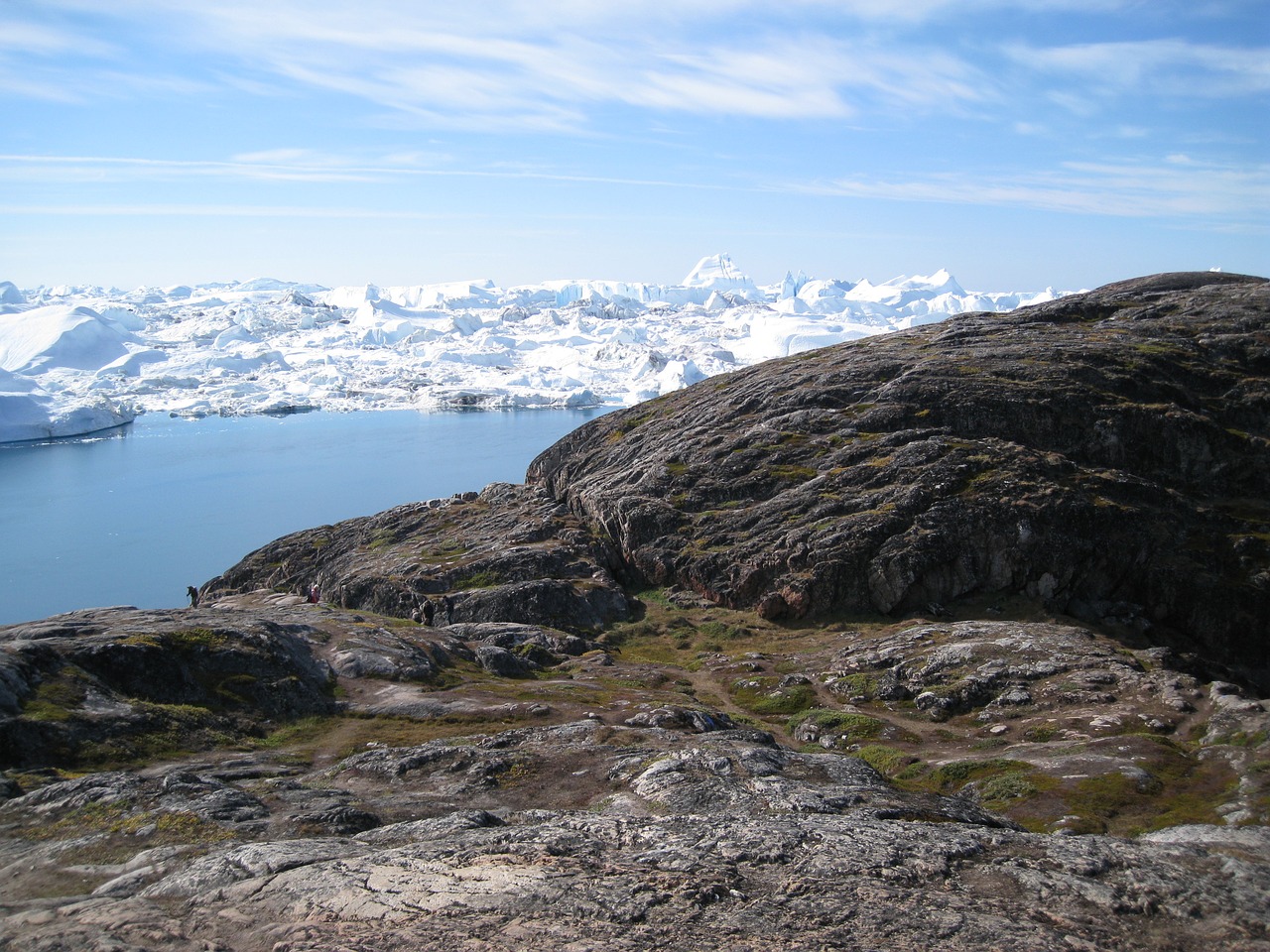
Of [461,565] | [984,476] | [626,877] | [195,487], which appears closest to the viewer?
[626,877]

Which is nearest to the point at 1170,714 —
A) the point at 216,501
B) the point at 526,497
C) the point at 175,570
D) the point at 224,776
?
the point at 224,776

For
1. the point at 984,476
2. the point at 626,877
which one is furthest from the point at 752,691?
the point at 626,877

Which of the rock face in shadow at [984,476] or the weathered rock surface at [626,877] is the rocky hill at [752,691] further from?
the rock face in shadow at [984,476]

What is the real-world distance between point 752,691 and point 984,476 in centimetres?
1953

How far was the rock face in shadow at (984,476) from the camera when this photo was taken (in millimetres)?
40938

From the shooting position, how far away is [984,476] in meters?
45.2

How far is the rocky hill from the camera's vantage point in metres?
13.0

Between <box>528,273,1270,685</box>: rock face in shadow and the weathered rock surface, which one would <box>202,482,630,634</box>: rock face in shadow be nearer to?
<box>528,273,1270,685</box>: rock face in shadow

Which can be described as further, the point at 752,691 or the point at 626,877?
the point at 752,691

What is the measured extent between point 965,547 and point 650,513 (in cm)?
1808

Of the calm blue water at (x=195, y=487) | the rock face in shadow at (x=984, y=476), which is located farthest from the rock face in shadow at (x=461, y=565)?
the calm blue water at (x=195, y=487)

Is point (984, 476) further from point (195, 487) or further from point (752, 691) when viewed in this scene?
point (195, 487)

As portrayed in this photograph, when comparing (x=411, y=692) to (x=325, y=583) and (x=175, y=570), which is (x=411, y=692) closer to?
(x=325, y=583)

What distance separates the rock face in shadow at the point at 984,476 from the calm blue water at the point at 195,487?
43.2 meters
